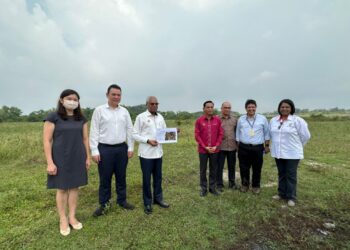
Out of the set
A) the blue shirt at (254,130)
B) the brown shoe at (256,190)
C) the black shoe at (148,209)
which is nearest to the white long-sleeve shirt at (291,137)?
the blue shirt at (254,130)

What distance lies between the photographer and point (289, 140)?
14.4 feet

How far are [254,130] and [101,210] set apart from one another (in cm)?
324

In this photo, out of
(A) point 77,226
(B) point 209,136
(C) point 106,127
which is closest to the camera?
(A) point 77,226

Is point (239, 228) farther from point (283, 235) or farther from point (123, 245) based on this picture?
point (123, 245)

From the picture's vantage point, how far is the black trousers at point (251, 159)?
15.5 feet

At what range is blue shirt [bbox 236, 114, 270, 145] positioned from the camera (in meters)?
4.68

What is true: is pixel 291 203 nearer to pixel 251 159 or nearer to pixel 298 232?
pixel 298 232

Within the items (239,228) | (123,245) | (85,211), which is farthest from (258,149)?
(85,211)

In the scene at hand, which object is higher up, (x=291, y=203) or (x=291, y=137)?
(x=291, y=137)

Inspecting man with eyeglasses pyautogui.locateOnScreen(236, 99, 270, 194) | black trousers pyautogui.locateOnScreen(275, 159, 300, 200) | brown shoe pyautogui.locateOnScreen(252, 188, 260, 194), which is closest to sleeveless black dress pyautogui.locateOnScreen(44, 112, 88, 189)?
man with eyeglasses pyautogui.locateOnScreen(236, 99, 270, 194)

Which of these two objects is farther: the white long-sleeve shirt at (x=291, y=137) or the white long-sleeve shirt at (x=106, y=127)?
the white long-sleeve shirt at (x=291, y=137)

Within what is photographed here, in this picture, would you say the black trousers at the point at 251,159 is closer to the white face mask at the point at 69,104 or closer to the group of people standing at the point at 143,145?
the group of people standing at the point at 143,145

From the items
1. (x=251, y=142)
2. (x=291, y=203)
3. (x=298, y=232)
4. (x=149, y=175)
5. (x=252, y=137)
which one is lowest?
(x=298, y=232)

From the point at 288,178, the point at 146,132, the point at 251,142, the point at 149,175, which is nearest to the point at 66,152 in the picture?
the point at 146,132
